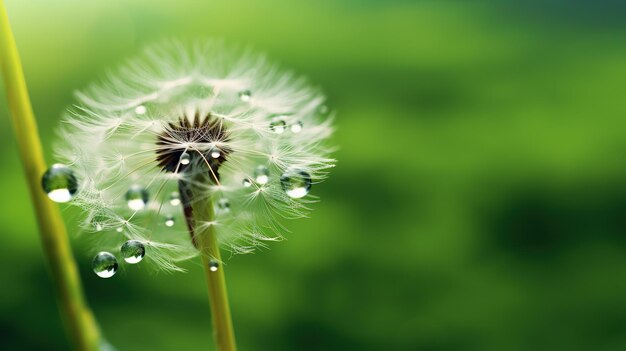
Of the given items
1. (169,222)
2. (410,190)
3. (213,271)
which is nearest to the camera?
(213,271)

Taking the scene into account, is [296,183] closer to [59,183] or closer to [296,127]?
[296,127]

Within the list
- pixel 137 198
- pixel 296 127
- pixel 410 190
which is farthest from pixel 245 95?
pixel 410 190

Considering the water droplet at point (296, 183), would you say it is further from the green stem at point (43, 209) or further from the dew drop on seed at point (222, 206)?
the green stem at point (43, 209)

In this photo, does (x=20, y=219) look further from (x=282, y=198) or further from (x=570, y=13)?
(x=570, y=13)

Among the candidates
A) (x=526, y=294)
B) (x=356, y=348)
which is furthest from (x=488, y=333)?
(x=356, y=348)

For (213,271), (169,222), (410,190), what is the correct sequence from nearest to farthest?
(213,271) → (169,222) → (410,190)

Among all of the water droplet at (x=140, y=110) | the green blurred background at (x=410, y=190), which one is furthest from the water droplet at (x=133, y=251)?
the green blurred background at (x=410, y=190)
